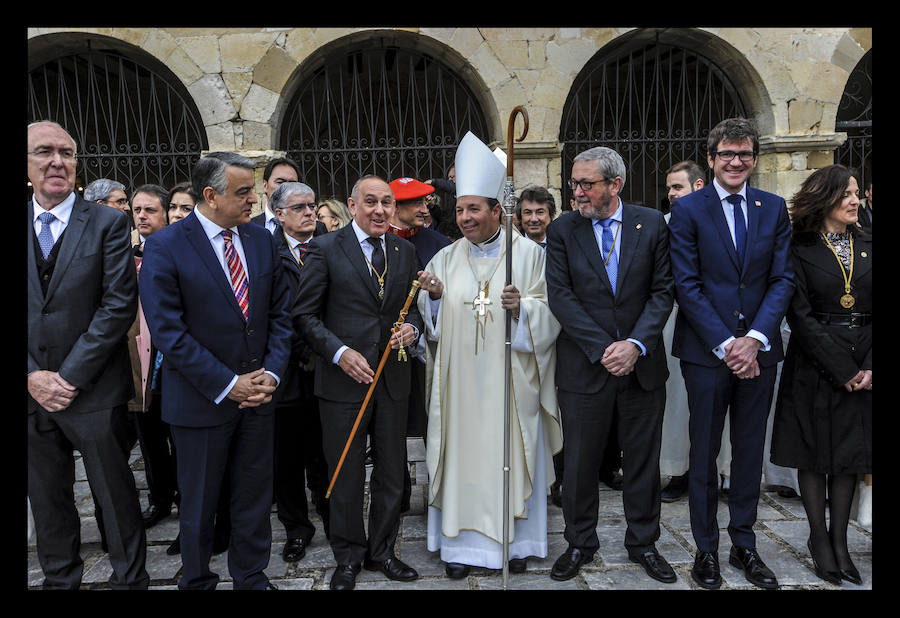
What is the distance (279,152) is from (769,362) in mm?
5666

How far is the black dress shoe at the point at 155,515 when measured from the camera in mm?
4078

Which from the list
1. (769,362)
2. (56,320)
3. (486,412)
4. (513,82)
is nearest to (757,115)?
(513,82)

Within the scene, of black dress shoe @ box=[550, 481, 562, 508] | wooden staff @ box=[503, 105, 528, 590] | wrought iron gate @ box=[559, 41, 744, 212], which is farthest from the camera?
wrought iron gate @ box=[559, 41, 744, 212]

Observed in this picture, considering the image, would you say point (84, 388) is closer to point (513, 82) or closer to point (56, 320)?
point (56, 320)

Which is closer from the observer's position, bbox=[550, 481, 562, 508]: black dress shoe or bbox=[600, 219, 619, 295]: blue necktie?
bbox=[600, 219, 619, 295]: blue necktie

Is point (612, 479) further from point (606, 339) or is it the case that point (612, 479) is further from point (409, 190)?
point (409, 190)

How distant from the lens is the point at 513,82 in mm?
7473

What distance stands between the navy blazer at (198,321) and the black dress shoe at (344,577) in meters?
0.90

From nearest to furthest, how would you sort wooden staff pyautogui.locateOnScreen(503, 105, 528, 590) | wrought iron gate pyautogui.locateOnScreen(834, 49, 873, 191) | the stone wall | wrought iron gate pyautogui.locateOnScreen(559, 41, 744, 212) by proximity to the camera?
wooden staff pyautogui.locateOnScreen(503, 105, 528, 590) → the stone wall → wrought iron gate pyautogui.locateOnScreen(559, 41, 744, 212) → wrought iron gate pyautogui.locateOnScreen(834, 49, 873, 191)

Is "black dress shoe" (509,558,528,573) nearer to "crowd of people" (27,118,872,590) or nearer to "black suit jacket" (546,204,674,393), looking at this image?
"crowd of people" (27,118,872,590)

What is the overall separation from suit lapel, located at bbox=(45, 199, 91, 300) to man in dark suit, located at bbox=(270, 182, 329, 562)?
3.17ft

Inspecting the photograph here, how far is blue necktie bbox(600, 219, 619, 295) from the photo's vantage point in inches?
132

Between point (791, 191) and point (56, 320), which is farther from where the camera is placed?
point (791, 191)

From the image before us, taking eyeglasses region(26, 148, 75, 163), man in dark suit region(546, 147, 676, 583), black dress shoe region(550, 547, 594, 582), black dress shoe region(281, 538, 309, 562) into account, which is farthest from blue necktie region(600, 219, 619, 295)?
eyeglasses region(26, 148, 75, 163)
